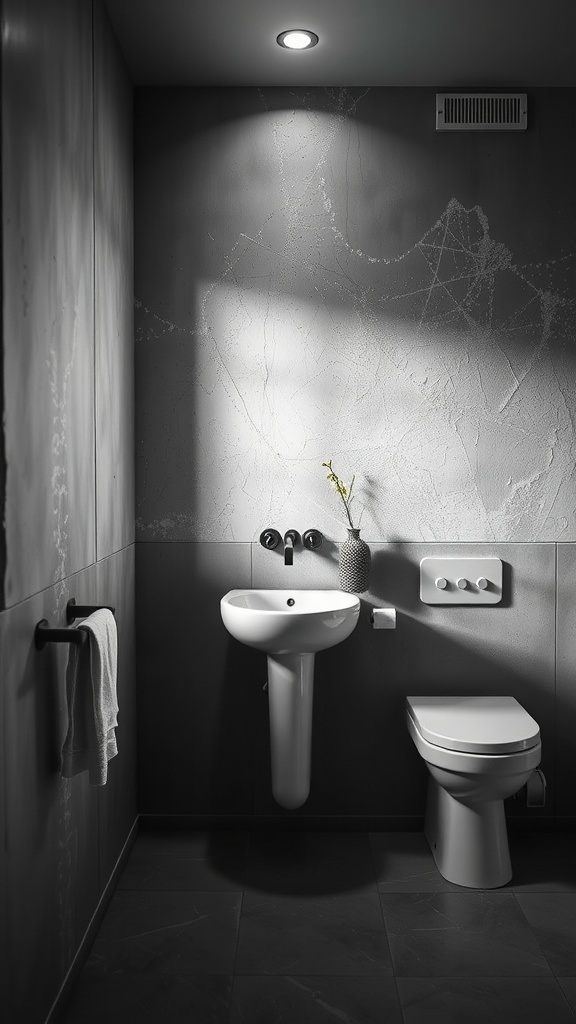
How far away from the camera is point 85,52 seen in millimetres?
2104

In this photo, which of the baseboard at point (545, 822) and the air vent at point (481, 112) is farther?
the baseboard at point (545, 822)

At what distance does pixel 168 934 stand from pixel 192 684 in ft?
2.81

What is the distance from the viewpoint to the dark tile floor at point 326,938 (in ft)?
6.28

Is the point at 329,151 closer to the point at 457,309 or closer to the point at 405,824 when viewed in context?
the point at 457,309

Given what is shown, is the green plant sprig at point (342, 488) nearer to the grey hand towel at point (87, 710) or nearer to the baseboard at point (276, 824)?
the baseboard at point (276, 824)

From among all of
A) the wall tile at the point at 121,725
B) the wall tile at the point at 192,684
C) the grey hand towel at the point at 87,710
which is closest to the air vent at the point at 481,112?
the wall tile at the point at 192,684

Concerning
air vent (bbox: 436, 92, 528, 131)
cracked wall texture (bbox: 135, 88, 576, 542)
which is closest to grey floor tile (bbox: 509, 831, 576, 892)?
cracked wall texture (bbox: 135, 88, 576, 542)

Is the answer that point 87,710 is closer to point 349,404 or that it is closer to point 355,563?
point 355,563

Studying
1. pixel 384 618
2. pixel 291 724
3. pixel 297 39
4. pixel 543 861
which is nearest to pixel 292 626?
pixel 291 724

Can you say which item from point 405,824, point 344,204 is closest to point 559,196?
point 344,204

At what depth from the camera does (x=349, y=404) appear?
284cm

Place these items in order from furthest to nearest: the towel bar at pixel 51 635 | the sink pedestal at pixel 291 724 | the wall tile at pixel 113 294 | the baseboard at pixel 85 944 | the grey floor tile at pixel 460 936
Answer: the sink pedestal at pixel 291 724 → the wall tile at pixel 113 294 → the grey floor tile at pixel 460 936 → the baseboard at pixel 85 944 → the towel bar at pixel 51 635

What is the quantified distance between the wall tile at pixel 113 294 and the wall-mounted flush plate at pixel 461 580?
1027 mm

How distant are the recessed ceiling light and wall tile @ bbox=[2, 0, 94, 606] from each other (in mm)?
620
